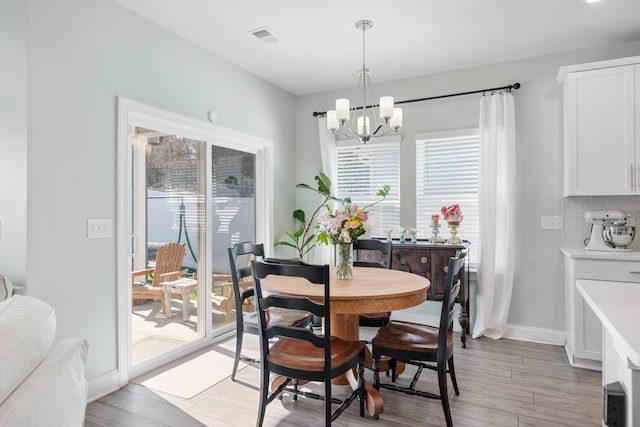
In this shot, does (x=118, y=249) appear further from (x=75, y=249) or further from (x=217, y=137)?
(x=217, y=137)

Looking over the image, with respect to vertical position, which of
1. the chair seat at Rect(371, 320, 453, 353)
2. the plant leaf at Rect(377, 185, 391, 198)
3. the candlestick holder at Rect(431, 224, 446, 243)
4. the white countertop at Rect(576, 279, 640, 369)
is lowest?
the chair seat at Rect(371, 320, 453, 353)

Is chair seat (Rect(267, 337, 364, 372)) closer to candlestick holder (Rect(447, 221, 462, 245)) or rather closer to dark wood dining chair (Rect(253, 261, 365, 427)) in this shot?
dark wood dining chair (Rect(253, 261, 365, 427))

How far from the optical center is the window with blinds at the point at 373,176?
4461 mm

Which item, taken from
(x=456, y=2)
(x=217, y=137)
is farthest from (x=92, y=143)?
(x=456, y=2)

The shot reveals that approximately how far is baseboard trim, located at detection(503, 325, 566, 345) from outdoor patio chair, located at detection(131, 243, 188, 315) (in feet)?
10.5

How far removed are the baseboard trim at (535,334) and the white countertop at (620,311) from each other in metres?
2.33

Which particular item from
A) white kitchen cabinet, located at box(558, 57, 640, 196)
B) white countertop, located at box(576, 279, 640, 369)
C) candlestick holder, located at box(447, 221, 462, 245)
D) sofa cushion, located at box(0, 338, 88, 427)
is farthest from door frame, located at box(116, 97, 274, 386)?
white kitchen cabinet, located at box(558, 57, 640, 196)

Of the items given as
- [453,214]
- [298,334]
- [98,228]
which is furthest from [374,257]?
[98,228]

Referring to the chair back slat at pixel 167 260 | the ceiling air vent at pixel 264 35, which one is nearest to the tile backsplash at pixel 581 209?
the ceiling air vent at pixel 264 35

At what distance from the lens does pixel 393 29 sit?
3199 mm

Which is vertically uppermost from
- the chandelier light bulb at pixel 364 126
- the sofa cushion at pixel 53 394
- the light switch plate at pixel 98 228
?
the chandelier light bulb at pixel 364 126

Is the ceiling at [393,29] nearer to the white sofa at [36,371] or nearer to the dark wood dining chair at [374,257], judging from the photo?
the dark wood dining chair at [374,257]

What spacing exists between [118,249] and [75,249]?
302 mm

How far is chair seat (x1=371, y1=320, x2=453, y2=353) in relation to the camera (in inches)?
89.1
